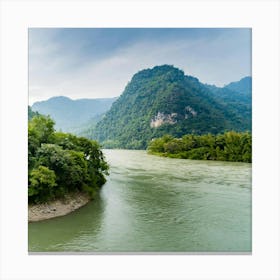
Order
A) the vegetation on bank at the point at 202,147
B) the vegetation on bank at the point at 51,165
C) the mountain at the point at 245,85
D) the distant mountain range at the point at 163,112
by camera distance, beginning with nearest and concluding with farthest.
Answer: the mountain at the point at 245,85
the vegetation on bank at the point at 51,165
the distant mountain range at the point at 163,112
the vegetation on bank at the point at 202,147

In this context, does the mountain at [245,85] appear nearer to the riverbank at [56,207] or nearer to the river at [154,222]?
the river at [154,222]

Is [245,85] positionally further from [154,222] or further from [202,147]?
[202,147]

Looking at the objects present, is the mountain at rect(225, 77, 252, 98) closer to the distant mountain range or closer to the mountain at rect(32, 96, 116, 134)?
the mountain at rect(32, 96, 116, 134)

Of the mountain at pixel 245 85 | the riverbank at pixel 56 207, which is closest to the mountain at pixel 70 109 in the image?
the riverbank at pixel 56 207
